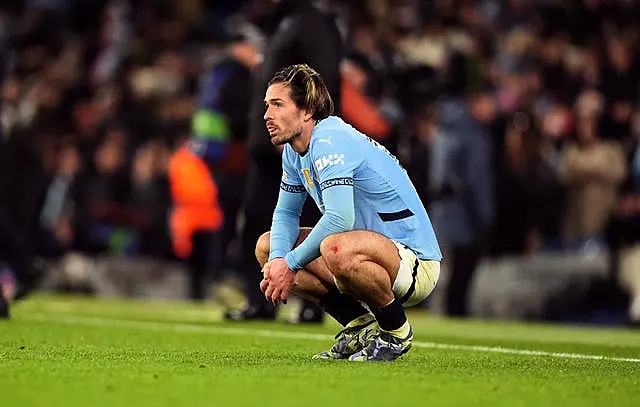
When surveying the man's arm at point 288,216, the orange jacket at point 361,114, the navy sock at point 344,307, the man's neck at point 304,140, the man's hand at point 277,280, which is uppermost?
the orange jacket at point 361,114

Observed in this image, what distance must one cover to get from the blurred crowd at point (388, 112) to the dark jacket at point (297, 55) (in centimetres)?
40

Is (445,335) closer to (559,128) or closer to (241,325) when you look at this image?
(241,325)

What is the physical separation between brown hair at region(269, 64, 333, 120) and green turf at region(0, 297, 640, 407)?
47.6 inches

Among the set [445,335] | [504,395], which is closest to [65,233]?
[445,335]

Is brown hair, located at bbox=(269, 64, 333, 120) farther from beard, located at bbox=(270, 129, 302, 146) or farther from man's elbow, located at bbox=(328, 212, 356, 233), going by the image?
man's elbow, located at bbox=(328, 212, 356, 233)

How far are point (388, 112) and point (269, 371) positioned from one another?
22.5ft

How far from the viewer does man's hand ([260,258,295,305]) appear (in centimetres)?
702

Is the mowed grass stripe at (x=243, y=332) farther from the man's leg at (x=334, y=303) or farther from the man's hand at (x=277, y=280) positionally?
the man's hand at (x=277, y=280)

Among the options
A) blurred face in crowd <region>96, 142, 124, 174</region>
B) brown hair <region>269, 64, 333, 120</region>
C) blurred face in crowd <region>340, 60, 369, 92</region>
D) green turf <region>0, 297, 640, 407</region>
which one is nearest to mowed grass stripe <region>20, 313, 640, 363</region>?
green turf <region>0, 297, 640, 407</region>

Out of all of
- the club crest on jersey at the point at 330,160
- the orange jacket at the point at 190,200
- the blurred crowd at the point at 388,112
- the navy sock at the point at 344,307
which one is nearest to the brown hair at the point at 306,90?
the club crest on jersey at the point at 330,160

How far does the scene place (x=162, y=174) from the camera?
1798 centimetres

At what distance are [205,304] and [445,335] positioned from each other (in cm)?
576

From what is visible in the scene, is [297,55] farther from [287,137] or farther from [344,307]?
[287,137]

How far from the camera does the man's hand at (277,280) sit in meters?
7.02
